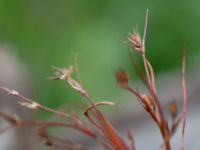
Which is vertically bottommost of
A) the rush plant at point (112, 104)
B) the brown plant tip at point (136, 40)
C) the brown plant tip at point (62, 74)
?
the rush plant at point (112, 104)

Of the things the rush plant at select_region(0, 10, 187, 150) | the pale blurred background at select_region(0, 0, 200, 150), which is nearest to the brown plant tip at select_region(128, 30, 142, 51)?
the rush plant at select_region(0, 10, 187, 150)

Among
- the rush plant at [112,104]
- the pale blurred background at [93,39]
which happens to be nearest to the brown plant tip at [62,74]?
the rush plant at [112,104]

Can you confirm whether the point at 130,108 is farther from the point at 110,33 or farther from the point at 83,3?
the point at 83,3

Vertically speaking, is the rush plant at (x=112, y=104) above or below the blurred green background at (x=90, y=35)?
above

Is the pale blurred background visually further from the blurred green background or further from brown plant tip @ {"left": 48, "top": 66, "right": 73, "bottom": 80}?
brown plant tip @ {"left": 48, "top": 66, "right": 73, "bottom": 80}

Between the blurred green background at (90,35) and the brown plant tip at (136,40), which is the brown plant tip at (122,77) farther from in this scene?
the blurred green background at (90,35)

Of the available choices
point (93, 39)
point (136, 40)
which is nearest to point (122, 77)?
point (136, 40)

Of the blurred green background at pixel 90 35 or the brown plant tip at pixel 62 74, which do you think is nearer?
the brown plant tip at pixel 62 74

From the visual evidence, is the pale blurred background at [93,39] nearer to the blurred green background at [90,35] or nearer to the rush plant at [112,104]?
the blurred green background at [90,35]

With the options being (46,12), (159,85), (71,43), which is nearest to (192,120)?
(159,85)

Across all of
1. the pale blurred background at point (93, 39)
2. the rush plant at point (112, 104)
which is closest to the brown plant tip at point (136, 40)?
the rush plant at point (112, 104)
